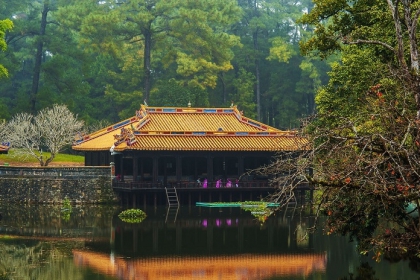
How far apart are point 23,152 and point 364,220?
46.9 metres

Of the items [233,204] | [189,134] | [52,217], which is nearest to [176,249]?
[52,217]

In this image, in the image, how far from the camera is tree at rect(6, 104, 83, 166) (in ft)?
223

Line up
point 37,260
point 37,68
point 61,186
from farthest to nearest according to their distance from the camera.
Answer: point 37,68, point 61,186, point 37,260

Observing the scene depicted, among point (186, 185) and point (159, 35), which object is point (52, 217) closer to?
point (186, 185)

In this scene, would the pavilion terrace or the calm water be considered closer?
the calm water

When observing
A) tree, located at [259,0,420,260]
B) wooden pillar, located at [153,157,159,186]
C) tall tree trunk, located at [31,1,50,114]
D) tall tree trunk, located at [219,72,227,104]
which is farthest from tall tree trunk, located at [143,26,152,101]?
tree, located at [259,0,420,260]

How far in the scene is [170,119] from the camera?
6138 cm

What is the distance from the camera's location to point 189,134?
189 feet

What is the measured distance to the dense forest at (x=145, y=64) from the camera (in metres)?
80.5

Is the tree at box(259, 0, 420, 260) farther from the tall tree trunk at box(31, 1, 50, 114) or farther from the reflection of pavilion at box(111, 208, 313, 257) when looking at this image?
the tall tree trunk at box(31, 1, 50, 114)

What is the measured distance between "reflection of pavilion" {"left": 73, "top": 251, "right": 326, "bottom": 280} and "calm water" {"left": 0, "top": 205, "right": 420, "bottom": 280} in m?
0.03

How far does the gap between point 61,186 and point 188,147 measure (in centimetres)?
842

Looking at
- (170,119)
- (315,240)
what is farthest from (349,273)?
(170,119)

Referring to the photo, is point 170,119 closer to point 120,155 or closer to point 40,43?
point 120,155
